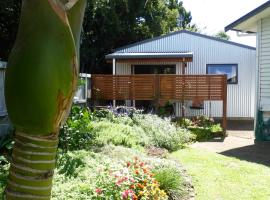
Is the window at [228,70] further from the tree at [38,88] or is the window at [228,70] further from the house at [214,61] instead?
the tree at [38,88]

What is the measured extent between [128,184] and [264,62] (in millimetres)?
8849

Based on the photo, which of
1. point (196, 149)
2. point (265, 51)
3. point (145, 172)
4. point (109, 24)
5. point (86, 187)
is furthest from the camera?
point (109, 24)

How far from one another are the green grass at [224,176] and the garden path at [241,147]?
610 mm

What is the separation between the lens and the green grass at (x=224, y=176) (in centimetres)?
692

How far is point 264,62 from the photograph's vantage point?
1305 centimetres

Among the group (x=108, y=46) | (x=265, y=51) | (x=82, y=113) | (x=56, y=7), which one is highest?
(x=108, y=46)

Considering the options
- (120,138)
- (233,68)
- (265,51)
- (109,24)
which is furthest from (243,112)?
(120,138)

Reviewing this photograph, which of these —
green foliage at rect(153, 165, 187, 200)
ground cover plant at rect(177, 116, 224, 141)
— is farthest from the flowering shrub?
ground cover plant at rect(177, 116, 224, 141)

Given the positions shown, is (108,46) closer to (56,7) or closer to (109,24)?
(109,24)

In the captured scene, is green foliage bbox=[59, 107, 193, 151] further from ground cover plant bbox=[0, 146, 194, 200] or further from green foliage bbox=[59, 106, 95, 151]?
ground cover plant bbox=[0, 146, 194, 200]

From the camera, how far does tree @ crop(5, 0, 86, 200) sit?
3.26 feet

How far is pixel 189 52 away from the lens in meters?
20.8

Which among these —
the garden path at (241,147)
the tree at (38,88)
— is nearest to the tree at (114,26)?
the garden path at (241,147)

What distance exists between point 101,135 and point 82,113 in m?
0.77
